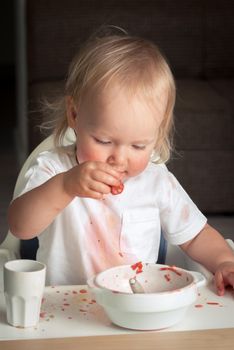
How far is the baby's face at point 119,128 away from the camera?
1332 mm

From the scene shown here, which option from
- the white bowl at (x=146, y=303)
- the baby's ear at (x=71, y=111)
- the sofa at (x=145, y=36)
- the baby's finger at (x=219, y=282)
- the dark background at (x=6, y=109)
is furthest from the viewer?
the dark background at (x=6, y=109)

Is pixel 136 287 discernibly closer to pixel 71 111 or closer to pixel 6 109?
pixel 71 111

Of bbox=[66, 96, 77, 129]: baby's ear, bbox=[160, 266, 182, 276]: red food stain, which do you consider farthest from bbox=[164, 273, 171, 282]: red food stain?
bbox=[66, 96, 77, 129]: baby's ear

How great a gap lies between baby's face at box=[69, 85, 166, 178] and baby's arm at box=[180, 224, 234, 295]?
0.21 meters

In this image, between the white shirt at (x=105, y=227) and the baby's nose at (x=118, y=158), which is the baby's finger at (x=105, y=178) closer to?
the baby's nose at (x=118, y=158)

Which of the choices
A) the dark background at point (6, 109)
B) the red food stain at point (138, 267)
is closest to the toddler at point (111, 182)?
the red food stain at point (138, 267)


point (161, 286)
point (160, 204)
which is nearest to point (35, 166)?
point (160, 204)

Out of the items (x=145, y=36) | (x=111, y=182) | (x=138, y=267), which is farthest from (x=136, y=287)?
(x=145, y=36)

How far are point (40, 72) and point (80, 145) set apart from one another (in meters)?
2.59

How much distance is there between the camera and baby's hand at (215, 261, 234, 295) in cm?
135

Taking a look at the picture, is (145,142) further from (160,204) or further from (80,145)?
→ (160,204)

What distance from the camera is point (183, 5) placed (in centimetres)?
401

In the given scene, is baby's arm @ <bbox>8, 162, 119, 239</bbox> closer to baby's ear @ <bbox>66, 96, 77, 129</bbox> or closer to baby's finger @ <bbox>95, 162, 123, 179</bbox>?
baby's finger @ <bbox>95, 162, 123, 179</bbox>

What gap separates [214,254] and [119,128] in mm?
302
